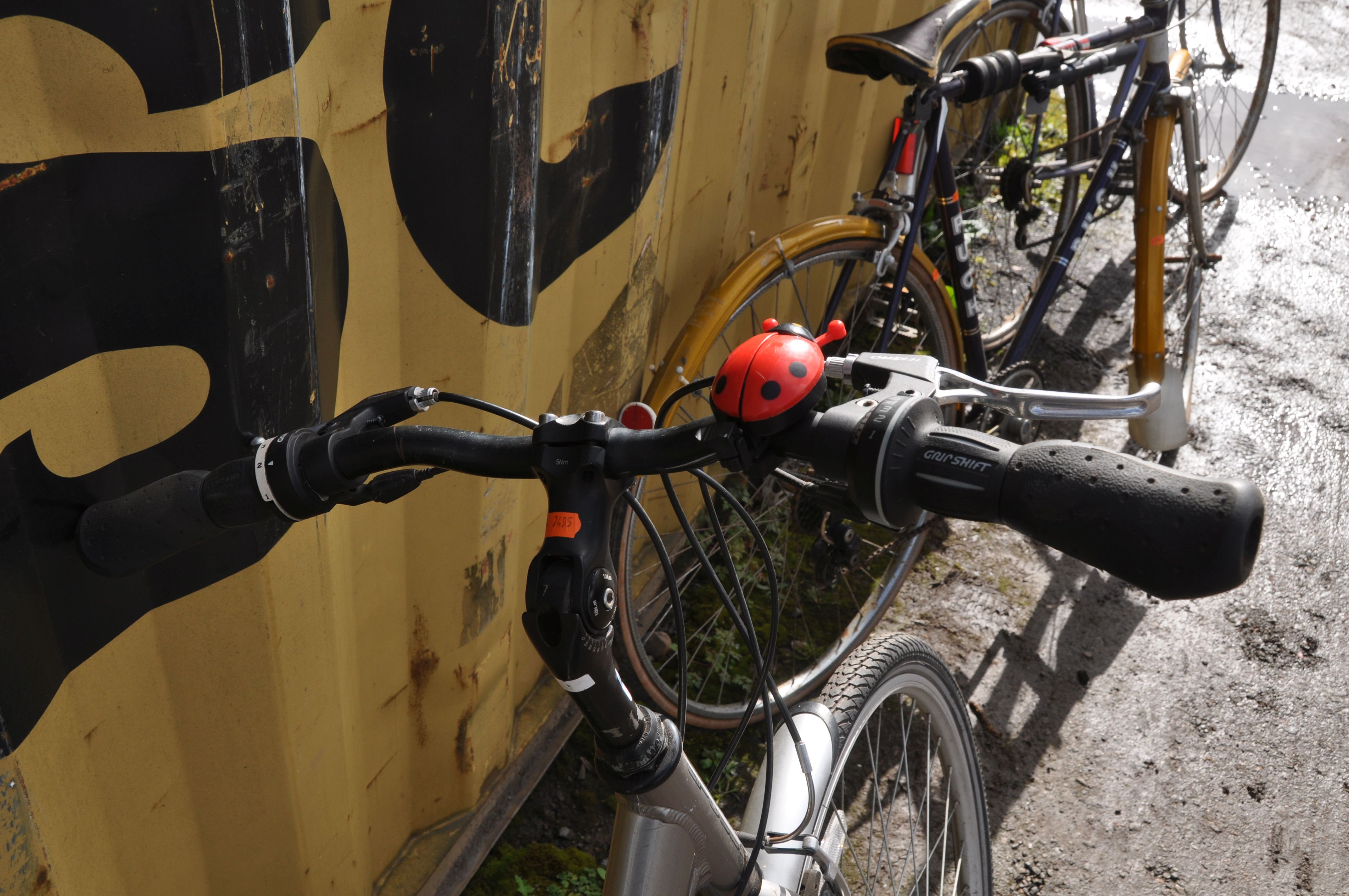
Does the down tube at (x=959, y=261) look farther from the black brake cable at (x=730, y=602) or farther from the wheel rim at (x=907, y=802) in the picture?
the black brake cable at (x=730, y=602)

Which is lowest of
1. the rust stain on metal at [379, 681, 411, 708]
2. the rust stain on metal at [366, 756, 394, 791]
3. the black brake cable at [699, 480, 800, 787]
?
the rust stain on metal at [366, 756, 394, 791]

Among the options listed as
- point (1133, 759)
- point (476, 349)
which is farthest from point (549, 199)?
point (1133, 759)

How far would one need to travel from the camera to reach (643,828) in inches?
47.2

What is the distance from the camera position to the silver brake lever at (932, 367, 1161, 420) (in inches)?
55.0

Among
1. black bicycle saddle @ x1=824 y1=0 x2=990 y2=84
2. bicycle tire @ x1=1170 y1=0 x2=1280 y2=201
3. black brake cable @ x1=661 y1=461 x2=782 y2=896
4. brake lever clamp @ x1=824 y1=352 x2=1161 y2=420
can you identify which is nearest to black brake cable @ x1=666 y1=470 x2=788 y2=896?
black brake cable @ x1=661 y1=461 x2=782 y2=896

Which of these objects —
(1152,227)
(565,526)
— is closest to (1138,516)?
(565,526)

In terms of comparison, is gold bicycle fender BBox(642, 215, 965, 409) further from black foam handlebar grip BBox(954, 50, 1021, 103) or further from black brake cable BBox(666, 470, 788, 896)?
black brake cable BBox(666, 470, 788, 896)

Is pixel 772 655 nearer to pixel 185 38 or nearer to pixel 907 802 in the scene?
pixel 185 38

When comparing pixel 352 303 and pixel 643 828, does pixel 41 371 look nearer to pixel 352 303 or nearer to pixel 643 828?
pixel 352 303

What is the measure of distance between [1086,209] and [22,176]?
2.91m

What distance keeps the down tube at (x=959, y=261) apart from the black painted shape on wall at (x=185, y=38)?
1.88 meters

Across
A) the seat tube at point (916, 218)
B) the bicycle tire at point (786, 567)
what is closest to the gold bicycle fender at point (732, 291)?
the bicycle tire at point (786, 567)

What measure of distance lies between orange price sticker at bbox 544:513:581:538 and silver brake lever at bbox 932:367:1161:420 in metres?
0.65

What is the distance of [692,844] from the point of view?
1255 mm
